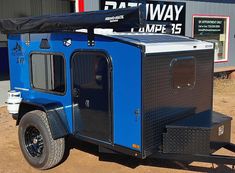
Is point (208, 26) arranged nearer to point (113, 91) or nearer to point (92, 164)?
point (92, 164)

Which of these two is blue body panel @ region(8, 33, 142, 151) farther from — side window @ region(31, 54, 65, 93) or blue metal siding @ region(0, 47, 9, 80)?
blue metal siding @ region(0, 47, 9, 80)

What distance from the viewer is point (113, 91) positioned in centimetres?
477

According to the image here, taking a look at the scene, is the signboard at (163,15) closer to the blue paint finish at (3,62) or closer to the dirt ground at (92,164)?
the dirt ground at (92,164)

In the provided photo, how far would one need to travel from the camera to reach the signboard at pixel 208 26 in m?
15.5

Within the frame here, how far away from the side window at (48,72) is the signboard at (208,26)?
10.7 meters

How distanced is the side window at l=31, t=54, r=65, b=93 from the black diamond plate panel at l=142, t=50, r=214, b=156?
1615 millimetres

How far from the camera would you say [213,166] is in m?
5.68

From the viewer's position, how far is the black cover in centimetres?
470

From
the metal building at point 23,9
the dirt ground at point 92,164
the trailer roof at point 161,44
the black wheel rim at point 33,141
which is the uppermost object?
the metal building at point 23,9

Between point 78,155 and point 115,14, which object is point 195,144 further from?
point 78,155

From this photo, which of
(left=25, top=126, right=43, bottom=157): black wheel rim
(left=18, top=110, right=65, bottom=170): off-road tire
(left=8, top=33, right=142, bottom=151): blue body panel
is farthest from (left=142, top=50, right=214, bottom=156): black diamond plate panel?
(left=25, top=126, right=43, bottom=157): black wheel rim

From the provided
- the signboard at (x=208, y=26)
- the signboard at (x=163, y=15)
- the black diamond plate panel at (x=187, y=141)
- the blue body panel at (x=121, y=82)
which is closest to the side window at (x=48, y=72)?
the blue body panel at (x=121, y=82)

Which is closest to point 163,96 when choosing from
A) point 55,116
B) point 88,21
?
point 88,21

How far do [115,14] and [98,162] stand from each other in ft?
8.55
